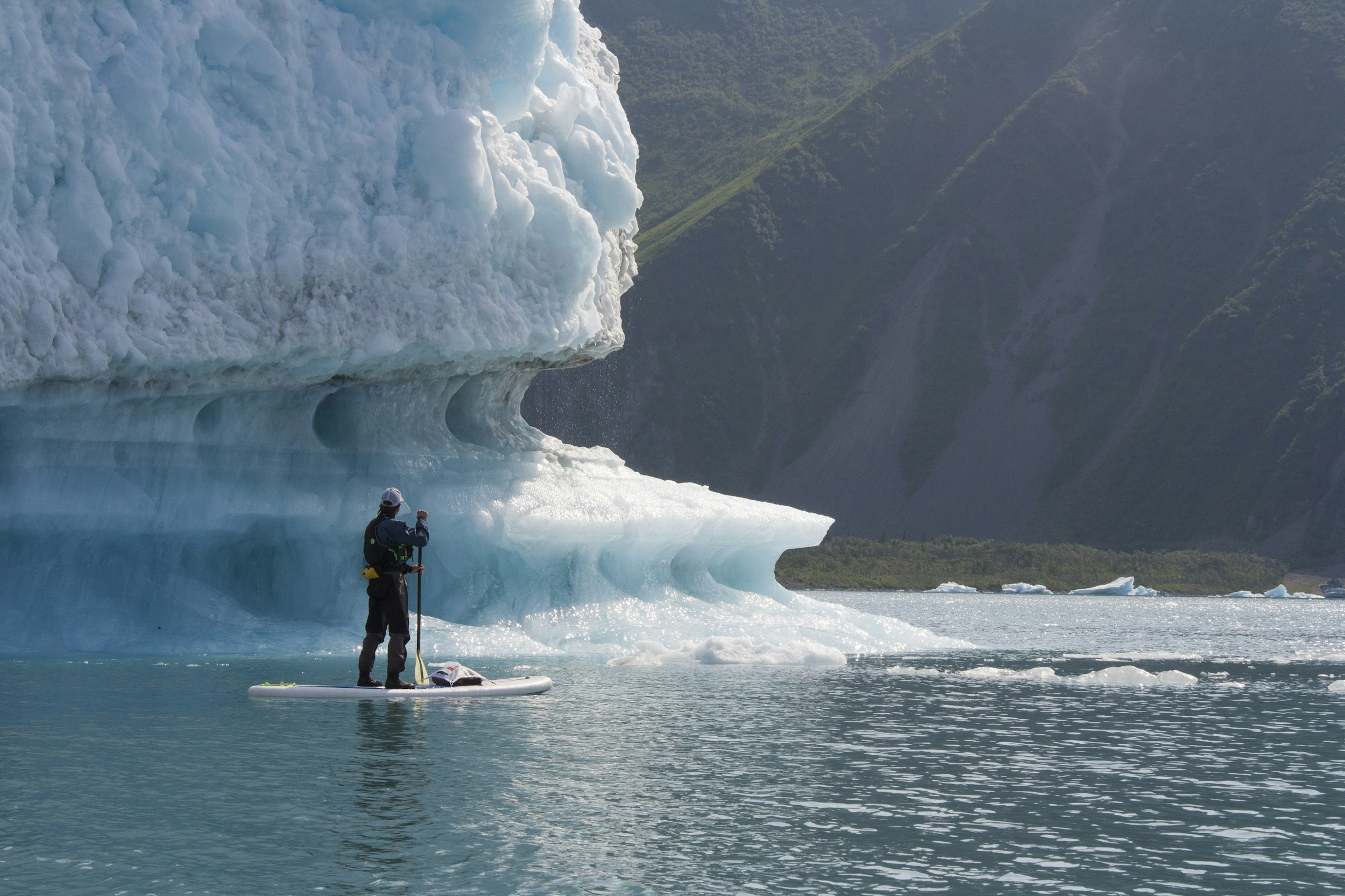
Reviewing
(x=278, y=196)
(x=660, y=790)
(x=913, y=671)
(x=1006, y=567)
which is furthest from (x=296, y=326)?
(x=1006, y=567)

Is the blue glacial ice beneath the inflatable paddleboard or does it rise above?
above

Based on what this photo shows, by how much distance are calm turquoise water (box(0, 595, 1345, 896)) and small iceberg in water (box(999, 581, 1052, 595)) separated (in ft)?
186

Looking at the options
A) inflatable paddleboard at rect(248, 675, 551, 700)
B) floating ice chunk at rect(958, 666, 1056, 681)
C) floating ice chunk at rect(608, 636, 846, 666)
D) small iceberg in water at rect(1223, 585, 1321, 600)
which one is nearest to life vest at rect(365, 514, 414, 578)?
inflatable paddleboard at rect(248, 675, 551, 700)

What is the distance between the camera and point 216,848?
21.9 ft

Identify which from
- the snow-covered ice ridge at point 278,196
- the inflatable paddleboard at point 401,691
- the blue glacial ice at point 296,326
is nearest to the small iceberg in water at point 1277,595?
the blue glacial ice at point 296,326

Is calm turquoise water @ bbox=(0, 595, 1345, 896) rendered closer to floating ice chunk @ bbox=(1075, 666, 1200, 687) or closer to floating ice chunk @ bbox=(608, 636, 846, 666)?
floating ice chunk @ bbox=(1075, 666, 1200, 687)

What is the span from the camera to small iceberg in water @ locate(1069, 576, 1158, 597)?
70.4 meters

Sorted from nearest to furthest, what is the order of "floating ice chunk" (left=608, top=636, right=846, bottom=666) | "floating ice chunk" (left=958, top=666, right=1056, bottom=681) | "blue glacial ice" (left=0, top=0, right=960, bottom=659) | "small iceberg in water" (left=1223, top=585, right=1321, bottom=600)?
"blue glacial ice" (left=0, top=0, right=960, bottom=659)
"floating ice chunk" (left=958, top=666, right=1056, bottom=681)
"floating ice chunk" (left=608, top=636, right=846, bottom=666)
"small iceberg in water" (left=1223, top=585, right=1321, bottom=600)

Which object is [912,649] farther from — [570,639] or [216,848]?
[216,848]

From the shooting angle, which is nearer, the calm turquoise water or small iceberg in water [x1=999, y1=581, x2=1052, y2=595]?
the calm turquoise water

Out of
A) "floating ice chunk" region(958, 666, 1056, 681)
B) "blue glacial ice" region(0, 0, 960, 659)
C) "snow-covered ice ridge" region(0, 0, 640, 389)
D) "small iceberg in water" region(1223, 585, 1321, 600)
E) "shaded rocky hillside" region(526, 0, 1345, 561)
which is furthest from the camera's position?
"shaded rocky hillside" region(526, 0, 1345, 561)

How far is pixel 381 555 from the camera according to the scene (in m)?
12.6

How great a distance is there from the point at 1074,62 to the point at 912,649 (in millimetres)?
108414

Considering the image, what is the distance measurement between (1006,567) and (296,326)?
64.1 m
